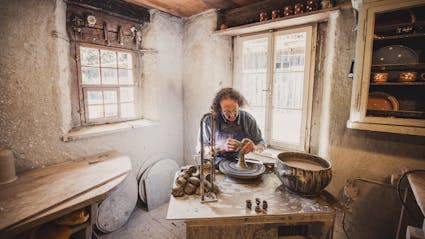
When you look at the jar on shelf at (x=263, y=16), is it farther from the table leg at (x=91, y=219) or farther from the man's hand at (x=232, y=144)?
the table leg at (x=91, y=219)

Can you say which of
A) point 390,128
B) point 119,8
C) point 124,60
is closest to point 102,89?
point 124,60

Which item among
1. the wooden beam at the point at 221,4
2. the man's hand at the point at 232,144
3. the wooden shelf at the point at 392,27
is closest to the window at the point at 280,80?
the wooden beam at the point at 221,4

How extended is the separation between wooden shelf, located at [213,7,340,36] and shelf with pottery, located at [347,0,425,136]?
470mm

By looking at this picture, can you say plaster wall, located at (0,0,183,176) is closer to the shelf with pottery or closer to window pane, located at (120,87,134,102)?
window pane, located at (120,87,134,102)

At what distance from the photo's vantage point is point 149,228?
8.45 feet

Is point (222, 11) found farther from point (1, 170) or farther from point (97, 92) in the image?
point (1, 170)

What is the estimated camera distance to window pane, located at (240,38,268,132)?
2928mm

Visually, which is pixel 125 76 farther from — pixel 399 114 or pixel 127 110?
pixel 399 114

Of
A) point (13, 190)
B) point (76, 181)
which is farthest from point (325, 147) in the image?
point (13, 190)

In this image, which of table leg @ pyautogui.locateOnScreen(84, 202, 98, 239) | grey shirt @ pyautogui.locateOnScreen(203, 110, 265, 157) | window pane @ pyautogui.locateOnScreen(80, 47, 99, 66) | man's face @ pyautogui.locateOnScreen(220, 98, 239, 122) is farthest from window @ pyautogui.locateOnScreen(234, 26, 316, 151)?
table leg @ pyautogui.locateOnScreen(84, 202, 98, 239)

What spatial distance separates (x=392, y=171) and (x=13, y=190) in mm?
3216

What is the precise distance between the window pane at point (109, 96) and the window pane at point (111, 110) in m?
0.05

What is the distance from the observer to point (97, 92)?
2.67 meters

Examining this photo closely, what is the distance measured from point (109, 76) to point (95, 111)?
0.49 m
